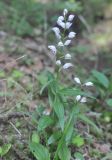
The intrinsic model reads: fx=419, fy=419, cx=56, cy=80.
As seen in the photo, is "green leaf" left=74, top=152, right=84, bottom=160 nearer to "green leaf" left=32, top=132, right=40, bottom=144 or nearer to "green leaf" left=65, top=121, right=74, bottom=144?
"green leaf" left=65, top=121, right=74, bottom=144

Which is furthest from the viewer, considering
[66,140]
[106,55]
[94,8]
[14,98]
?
[94,8]

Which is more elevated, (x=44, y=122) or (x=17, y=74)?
(x=17, y=74)

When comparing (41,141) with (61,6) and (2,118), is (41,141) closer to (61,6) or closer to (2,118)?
(2,118)

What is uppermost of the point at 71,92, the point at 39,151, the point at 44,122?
the point at 71,92

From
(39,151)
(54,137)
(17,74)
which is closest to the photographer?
(39,151)

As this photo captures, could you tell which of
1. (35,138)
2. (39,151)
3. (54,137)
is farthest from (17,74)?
(39,151)

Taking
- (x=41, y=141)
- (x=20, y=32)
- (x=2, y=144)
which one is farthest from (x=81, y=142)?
(x=20, y=32)

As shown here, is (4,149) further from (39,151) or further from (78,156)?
(78,156)
